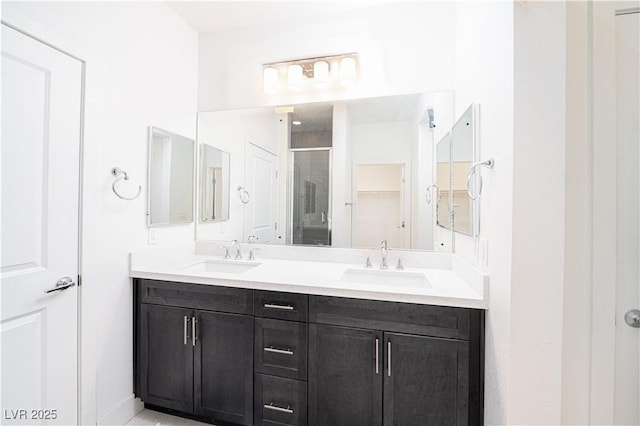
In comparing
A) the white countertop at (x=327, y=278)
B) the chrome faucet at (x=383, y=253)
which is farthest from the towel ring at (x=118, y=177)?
the chrome faucet at (x=383, y=253)

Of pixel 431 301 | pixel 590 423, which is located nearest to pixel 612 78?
pixel 431 301

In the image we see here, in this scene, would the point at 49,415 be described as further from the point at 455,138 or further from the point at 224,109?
the point at 455,138

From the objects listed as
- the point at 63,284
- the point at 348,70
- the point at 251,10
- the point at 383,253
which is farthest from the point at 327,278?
the point at 251,10

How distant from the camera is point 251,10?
2047 millimetres

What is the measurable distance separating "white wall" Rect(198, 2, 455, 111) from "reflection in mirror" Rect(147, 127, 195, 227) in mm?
447

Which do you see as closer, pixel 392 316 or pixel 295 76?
pixel 392 316

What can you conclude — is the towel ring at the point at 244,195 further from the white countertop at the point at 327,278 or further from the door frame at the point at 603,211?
the door frame at the point at 603,211

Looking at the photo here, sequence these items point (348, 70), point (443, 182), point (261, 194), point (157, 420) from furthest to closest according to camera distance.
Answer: point (261, 194)
point (348, 70)
point (443, 182)
point (157, 420)

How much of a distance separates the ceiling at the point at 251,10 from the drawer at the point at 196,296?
1917mm

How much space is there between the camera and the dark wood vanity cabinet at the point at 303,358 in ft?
4.31

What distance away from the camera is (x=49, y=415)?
4.36 feet

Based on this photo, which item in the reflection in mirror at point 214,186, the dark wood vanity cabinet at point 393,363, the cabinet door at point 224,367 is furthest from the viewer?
the reflection in mirror at point 214,186

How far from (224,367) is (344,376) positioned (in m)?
0.69

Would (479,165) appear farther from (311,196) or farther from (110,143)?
→ (110,143)
